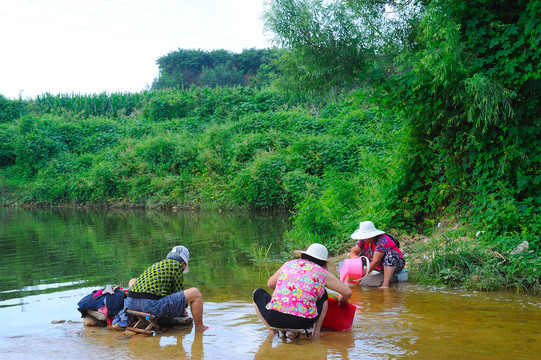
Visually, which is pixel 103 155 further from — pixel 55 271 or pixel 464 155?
pixel 464 155

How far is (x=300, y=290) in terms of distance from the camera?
5.48 metres

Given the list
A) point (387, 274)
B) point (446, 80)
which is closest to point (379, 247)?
point (387, 274)

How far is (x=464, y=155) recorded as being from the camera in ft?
31.0

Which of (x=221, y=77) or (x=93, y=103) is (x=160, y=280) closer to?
(x=93, y=103)

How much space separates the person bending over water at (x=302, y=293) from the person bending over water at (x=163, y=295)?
40.7 inches

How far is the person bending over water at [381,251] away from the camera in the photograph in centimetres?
807

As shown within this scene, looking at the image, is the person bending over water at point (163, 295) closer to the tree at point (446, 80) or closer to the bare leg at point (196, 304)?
the bare leg at point (196, 304)

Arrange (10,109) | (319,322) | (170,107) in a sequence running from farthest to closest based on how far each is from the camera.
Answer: (10,109) < (170,107) < (319,322)

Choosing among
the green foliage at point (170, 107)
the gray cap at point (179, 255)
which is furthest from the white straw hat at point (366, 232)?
the green foliage at point (170, 107)

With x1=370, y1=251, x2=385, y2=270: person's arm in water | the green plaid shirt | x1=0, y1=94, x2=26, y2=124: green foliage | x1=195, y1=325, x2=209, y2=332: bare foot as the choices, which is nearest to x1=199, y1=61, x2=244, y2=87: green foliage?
x1=0, y1=94, x2=26, y2=124: green foliage

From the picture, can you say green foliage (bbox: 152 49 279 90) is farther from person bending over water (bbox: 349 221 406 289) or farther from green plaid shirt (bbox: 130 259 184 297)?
green plaid shirt (bbox: 130 259 184 297)

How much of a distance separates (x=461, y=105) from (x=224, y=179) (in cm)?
1601

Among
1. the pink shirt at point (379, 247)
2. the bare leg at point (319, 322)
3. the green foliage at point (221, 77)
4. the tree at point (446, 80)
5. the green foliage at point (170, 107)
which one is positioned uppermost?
the green foliage at point (221, 77)

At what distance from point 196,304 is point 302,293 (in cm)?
151
